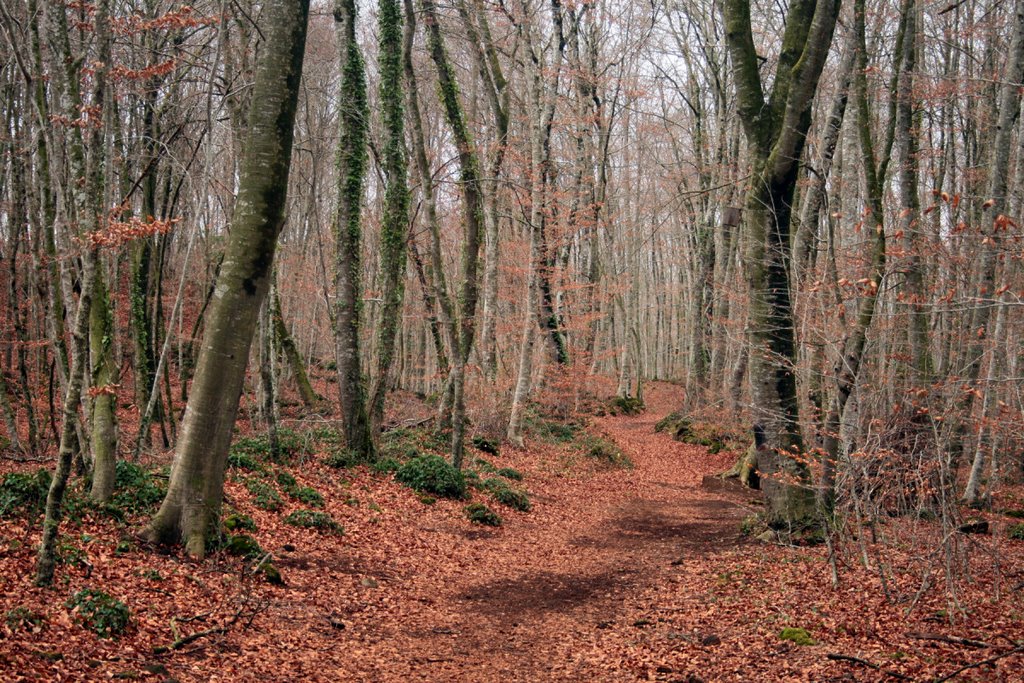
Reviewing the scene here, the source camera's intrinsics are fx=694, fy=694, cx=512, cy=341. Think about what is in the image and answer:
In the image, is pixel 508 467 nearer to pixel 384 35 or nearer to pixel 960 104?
pixel 384 35

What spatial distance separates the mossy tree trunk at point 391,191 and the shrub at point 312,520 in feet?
12.6

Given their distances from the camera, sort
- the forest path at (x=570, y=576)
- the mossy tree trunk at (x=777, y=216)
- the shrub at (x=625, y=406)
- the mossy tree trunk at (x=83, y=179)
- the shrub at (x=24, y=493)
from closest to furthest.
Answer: the mossy tree trunk at (x=83, y=179)
the forest path at (x=570, y=576)
the shrub at (x=24, y=493)
the mossy tree trunk at (x=777, y=216)
the shrub at (x=625, y=406)

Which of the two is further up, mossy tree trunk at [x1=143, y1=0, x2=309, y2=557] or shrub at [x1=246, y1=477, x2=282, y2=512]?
mossy tree trunk at [x1=143, y1=0, x2=309, y2=557]

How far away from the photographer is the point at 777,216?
880 cm

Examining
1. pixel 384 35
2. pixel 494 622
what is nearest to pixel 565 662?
pixel 494 622

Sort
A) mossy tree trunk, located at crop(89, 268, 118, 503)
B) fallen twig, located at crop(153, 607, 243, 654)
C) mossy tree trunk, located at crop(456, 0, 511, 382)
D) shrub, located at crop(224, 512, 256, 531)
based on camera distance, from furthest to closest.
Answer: mossy tree trunk, located at crop(456, 0, 511, 382) → shrub, located at crop(224, 512, 256, 531) → mossy tree trunk, located at crop(89, 268, 118, 503) → fallen twig, located at crop(153, 607, 243, 654)

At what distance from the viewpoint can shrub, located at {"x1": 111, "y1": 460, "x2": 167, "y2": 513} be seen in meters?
7.02

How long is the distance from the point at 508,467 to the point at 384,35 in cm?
874

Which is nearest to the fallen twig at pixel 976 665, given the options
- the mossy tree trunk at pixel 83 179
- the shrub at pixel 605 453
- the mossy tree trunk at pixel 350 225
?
the mossy tree trunk at pixel 83 179

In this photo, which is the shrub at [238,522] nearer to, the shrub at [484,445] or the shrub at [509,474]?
the shrub at [509,474]

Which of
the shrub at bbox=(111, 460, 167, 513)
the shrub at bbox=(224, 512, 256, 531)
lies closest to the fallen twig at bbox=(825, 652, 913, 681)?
the shrub at bbox=(224, 512, 256, 531)

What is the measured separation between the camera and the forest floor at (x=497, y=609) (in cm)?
470

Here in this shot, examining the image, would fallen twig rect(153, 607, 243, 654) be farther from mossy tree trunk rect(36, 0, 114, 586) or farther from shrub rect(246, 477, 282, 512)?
shrub rect(246, 477, 282, 512)

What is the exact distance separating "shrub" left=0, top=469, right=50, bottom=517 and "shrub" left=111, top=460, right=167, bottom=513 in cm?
62
